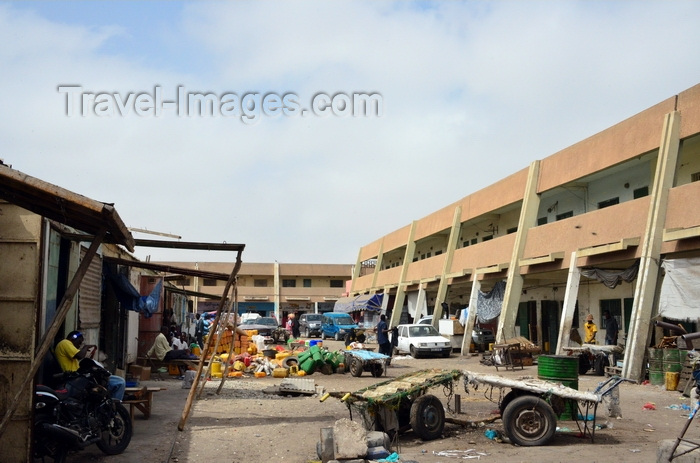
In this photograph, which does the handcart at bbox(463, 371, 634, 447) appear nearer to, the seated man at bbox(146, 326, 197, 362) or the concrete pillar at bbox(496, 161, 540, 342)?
the seated man at bbox(146, 326, 197, 362)

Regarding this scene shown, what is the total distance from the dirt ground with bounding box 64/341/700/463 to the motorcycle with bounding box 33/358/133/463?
13.4 inches

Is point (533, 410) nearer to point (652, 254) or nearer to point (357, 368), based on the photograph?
point (652, 254)

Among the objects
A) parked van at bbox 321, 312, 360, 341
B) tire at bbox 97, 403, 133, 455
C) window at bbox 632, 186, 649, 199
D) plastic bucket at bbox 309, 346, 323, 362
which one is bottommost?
parked van at bbox 321, 312, 360, 341

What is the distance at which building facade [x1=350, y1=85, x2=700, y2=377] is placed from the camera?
17.8m

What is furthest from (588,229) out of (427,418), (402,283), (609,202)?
(402,283)

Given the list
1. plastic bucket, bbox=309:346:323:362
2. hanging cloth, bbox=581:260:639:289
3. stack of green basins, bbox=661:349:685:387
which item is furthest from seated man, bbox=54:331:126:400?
hanging cloth, bbox=581:260:639:289

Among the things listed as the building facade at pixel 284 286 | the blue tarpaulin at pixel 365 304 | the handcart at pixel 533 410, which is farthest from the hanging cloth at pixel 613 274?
the building facade at pixel 284 286

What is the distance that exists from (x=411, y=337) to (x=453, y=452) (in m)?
19.4

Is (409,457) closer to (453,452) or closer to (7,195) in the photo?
(453,452)

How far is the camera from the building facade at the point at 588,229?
58.3 feet

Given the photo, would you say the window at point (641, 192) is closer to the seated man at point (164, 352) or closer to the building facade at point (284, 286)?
the seated man at point (164, 352)

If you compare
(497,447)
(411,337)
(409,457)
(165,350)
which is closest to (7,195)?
(409,457)

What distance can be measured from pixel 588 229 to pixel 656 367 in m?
5.75

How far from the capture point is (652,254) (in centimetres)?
1786
